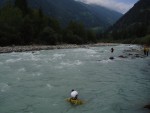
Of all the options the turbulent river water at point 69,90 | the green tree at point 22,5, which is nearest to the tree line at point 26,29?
the green tree at point 22,5

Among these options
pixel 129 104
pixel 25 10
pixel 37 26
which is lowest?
pixel 129 104

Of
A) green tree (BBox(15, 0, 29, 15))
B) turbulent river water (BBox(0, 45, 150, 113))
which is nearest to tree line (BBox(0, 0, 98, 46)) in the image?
green tree (BBox(15, 0, 29, 15))

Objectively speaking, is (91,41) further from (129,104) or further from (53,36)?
(129,104)

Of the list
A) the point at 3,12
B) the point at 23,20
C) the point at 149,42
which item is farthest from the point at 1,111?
the point at 149,42

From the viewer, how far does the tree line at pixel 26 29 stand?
3410 inches

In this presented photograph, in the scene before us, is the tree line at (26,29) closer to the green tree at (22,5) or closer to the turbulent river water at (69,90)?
the green tree at (22,5)

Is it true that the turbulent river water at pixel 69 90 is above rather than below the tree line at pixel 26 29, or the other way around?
below

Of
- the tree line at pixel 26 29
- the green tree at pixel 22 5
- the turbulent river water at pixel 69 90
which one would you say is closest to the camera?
the turbulent river water at pixel 69 90

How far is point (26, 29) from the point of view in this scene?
307 feet

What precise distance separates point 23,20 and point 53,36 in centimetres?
1215

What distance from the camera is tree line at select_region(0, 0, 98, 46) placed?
86.6 meters

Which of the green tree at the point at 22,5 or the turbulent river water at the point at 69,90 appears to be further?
the green tree at the point at 22,5

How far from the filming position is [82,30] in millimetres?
135000

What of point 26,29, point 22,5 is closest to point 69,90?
point 26,29
